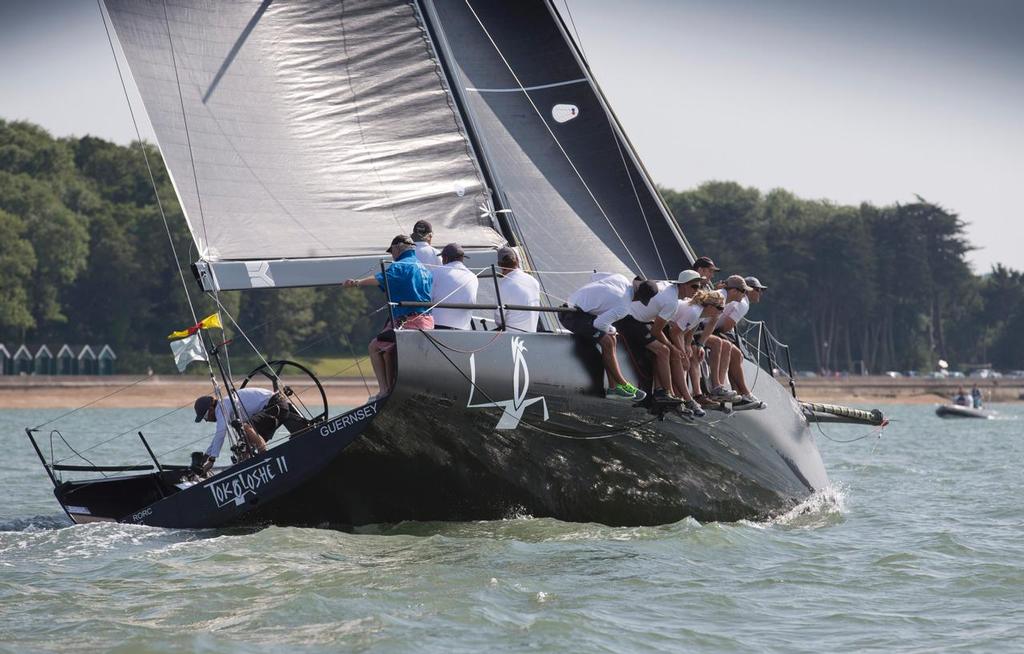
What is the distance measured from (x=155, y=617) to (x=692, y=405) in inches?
184

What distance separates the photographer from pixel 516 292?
10742 mm

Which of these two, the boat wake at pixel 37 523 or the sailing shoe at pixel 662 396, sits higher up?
the sailing shoe at pixel 662 396

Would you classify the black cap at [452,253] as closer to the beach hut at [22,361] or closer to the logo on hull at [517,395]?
the logo on hull at [517,395]

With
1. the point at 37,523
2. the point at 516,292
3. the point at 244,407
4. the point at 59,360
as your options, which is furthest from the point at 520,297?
the point at 59,360

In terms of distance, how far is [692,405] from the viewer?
1105cm

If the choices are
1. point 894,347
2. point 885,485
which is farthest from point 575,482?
point 894,347

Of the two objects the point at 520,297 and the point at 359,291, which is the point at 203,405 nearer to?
the point at 520,297

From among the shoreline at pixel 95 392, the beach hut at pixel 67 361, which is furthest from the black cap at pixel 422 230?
the beach hut at pixel 67 361

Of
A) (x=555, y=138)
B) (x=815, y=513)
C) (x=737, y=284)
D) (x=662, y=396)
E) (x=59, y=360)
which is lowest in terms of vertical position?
(x=815, y=513)

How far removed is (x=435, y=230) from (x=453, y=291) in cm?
219

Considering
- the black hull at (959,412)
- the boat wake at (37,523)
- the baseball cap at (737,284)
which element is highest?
the baseball cap at (737,284)

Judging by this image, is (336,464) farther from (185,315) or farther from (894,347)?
(894,347)

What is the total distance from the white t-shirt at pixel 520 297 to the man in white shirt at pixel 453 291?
330 mm

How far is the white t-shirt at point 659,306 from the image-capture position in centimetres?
1084
